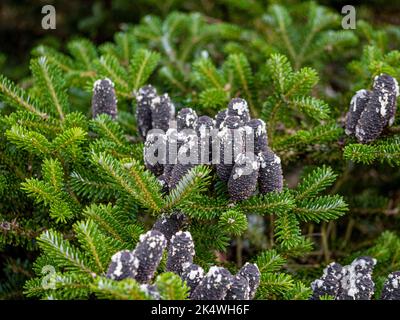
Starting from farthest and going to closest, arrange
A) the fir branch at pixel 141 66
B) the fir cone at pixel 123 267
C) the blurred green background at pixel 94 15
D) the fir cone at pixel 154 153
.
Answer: the blurred green background at pixel 94 15 → the fir branch at pixel 141 66 → the fir cone at pixel 154 153 → the fir cone at pixel 123 267

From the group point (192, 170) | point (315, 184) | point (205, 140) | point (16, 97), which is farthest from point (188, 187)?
point (16, 97)

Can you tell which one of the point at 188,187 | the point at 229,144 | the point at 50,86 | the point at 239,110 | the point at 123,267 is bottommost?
the point at 123,267

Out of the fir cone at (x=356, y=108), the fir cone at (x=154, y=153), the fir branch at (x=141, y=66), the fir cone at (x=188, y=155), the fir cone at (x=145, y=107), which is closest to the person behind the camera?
the fir cone at (x=188, y=155)

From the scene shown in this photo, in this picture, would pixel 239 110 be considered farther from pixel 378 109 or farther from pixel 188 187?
pixel 378 109

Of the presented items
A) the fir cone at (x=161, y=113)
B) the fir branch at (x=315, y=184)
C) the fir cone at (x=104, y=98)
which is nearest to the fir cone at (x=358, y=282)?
the fir branch at (x=315, y=184)

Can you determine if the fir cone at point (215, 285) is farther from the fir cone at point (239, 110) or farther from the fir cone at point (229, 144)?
the fir cone at point (239, 110)

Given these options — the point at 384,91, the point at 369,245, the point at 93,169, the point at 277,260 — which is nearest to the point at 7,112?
the point at 93,169
